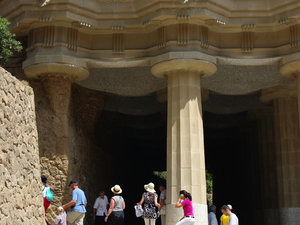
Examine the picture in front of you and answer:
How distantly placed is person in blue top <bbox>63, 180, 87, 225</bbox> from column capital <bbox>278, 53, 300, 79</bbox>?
34.8 ft

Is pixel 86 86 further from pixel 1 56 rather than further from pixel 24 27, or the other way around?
pixel 1 56

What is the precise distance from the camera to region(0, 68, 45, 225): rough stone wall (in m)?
12.2

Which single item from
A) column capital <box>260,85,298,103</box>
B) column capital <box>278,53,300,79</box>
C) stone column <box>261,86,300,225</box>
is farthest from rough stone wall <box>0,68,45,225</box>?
column capital <box>260,85,298,103</box>

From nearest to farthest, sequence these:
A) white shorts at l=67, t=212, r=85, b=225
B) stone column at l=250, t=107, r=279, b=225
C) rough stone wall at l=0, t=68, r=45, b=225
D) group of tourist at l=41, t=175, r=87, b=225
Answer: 1. rough stone wall at l=0, t=68, r=45, b=225
2. group of tourist at l=41, t=175, r=87, b=225
3. white shorts at l=67, t=212, r=85, b=225
4. stone column at l=250, t=107, r=279, b=225

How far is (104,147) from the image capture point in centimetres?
2870

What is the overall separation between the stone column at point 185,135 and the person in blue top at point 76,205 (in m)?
4.11

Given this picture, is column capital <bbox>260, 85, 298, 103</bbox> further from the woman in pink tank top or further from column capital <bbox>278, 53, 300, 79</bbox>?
the woman in pink tank top

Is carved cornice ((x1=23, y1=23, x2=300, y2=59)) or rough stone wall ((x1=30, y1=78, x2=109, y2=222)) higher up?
carved cornice ((x1=23, y1=23, x2=300, y2=59))

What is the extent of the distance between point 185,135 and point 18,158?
856cm

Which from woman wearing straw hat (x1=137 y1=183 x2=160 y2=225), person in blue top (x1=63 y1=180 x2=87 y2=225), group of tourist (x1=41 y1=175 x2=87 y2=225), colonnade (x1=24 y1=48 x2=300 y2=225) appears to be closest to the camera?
group of tourist (x1=41 y1=175 x2=87 y2=225)

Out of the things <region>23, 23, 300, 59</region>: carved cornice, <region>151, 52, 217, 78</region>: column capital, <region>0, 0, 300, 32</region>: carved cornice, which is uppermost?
<region>0, 0, 300, 32</region>: carved cornice

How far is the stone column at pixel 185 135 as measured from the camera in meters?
19.5

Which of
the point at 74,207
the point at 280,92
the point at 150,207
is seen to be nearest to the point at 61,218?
the point at 74,207

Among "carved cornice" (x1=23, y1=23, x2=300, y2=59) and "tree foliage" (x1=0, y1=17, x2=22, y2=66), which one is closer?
"tree foliage" (x1=0, y1=17, x2=22, y2=66)
